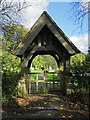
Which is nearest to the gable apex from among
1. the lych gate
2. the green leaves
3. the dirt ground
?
the lych gate

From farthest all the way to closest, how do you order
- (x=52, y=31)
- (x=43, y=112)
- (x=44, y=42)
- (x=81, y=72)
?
(x=44, y=42) → (x=52, y=31) → (x=81, y=72) → (x=43, y=112)

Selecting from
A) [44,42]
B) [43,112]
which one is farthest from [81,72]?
[44,42]

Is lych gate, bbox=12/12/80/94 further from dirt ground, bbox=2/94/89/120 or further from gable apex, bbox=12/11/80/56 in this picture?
dirt ground, bbox=2/94/89/120

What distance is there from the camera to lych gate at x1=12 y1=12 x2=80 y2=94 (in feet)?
19.2

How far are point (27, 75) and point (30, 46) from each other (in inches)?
70.4

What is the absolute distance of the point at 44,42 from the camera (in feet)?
20.4

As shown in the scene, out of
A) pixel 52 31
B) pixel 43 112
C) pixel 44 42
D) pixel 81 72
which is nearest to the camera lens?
pixel 43 112

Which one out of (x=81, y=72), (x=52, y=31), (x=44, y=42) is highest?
(x=52, y=31)

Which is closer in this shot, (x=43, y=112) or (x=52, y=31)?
(x=43, y=112)

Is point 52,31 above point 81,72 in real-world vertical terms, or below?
above

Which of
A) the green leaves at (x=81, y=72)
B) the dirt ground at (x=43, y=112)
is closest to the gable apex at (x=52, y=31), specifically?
the green leaves at (x=81, y=72)

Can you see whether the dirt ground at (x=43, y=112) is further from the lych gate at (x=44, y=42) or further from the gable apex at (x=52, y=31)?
the gable apex at (x=52, y=31)

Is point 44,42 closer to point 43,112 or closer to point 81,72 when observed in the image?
point 81,72

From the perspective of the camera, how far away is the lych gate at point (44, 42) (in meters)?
5.85
